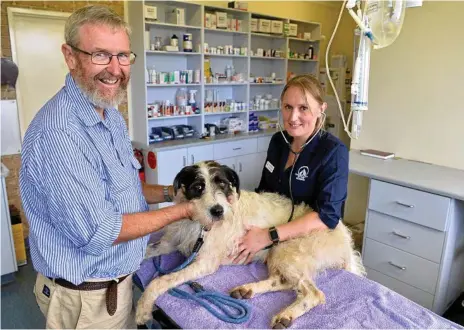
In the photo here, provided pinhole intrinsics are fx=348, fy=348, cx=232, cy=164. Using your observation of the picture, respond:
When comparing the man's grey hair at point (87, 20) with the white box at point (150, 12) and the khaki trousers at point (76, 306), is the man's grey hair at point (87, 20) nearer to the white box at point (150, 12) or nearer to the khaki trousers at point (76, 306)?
the khaki trousers at point (76, 306)

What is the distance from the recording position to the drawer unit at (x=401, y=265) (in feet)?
8.38

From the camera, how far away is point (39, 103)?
3756 mm

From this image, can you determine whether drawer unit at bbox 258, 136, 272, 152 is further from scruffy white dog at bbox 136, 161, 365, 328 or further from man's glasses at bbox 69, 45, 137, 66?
man's glasses at bbox 69, 45, 137, 66

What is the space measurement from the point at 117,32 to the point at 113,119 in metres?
0.38

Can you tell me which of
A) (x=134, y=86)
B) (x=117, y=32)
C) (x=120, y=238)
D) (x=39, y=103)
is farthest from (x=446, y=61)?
(x=39, y=103)

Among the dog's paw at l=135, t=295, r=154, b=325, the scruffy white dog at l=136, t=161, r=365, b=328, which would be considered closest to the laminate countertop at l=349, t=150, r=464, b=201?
the scruffy white dog at l=136, t=161, r=365, b=328

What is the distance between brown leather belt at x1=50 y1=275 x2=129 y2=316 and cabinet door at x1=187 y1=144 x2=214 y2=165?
113 inches

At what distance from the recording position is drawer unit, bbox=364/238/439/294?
101 inches

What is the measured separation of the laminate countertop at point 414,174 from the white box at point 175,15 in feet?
8.51

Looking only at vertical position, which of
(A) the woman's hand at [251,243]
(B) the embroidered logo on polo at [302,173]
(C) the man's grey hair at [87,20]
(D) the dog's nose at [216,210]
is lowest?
(A) the woman's hand at [251,243]

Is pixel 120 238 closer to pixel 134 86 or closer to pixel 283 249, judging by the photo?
pixel 283 249

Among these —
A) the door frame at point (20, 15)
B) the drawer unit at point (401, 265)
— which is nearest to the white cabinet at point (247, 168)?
the drawer unit at point (401, 265)

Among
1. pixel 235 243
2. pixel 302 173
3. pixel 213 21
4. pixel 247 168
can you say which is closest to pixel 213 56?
pixel 213 21

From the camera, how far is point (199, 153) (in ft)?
14.3
